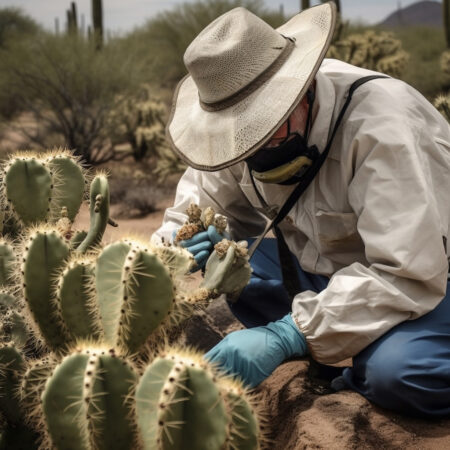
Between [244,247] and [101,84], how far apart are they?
8825 millimetres

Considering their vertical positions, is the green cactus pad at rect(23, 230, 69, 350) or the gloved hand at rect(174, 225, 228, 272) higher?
the green cactus pad at rect(23, 230, 69, 350)

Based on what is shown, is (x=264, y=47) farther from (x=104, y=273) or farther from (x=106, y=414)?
(x=106, y=414)

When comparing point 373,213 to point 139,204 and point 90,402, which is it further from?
point 139,204

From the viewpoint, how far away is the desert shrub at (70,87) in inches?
407

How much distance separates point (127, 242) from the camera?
2123 millimetres

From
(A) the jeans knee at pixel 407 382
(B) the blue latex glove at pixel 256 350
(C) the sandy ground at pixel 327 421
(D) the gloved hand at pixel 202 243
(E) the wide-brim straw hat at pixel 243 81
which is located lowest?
(C) the sandy ground at pixel 327 421

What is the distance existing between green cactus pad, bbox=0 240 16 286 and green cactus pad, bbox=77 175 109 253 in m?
0.26

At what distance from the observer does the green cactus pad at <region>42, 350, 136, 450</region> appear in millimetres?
1770

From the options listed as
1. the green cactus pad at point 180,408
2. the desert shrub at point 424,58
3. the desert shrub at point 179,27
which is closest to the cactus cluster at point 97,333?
the green cactus pad at point 180,408

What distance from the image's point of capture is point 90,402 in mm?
1754

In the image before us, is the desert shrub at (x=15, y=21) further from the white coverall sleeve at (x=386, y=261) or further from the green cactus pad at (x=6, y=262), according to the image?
the white coverall sleeve at (x=386, y=261)

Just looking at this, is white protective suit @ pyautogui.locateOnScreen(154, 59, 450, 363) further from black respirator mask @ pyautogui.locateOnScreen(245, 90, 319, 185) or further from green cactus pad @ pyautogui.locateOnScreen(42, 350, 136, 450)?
green cactus pad @ pyautogui.locateOnScreen(42, 350, 136, 450)

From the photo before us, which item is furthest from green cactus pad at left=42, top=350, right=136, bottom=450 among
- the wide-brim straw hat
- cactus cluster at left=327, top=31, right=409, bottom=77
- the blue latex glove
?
cactus cluster at left=327, top=31, right=409, bottom=77

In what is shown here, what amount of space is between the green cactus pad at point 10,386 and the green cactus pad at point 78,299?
Answer: 0.20 metres
